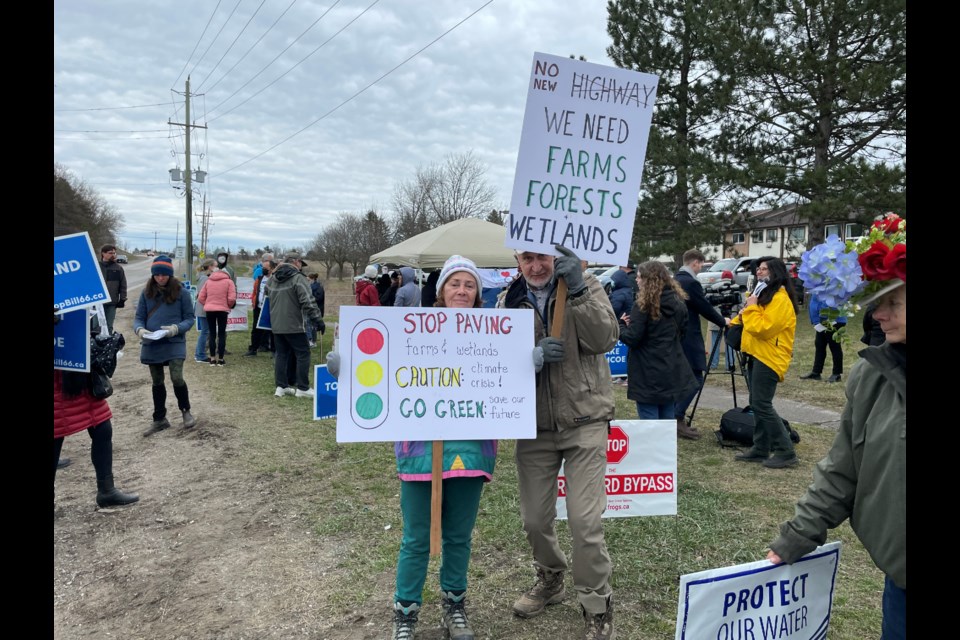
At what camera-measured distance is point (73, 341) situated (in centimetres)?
453

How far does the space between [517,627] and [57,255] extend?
4.02m

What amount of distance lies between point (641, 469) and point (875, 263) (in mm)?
2607

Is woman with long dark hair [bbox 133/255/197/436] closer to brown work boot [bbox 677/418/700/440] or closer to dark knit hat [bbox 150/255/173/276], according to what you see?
dark knit hat [bbox 150/255/173/276]

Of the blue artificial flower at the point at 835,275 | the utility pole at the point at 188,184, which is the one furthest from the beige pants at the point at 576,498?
the utility pole at the point at 188,184

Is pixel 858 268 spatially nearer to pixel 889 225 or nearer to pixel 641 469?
pixel 889 225

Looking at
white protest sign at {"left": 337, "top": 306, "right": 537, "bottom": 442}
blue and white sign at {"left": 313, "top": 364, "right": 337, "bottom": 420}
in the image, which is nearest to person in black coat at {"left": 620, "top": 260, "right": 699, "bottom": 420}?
blue and white sign at {"left": 313, "top": 364, "right": 337, "bottom": 420}

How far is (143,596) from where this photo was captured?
3.77 m

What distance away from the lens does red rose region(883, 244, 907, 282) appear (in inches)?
70.7

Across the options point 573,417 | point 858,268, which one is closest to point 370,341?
point 573,417

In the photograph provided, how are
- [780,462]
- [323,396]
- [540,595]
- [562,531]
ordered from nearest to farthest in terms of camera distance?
1. [540,595]
2. [562,531]
3. [323,396]
4. [780,462]

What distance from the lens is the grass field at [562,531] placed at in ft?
11.4

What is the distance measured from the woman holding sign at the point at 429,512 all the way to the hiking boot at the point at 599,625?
595 millimetres

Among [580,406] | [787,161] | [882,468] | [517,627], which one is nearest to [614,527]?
[517,627]

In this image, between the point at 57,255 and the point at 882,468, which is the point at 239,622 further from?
the point at 882,468
